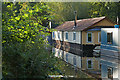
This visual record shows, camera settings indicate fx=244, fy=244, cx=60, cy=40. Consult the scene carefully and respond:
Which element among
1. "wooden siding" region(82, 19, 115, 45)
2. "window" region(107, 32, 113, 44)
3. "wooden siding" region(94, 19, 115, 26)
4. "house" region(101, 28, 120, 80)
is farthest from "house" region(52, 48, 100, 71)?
"wooden siding" region(94, 19, 115, 26)

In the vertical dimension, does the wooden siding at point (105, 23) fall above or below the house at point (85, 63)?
above

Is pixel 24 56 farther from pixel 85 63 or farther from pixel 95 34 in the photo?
pixel 95 34

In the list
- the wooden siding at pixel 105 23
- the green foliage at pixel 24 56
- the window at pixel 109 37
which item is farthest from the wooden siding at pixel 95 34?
the green foliage at pixel 24 56

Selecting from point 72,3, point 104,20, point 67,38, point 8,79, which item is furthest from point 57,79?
point 72,3

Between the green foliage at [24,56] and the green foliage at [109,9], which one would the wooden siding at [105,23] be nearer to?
the green foliage at [109,9]

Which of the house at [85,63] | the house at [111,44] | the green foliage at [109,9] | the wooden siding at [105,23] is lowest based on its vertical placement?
the house at [85,63]

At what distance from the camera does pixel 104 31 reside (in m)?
19.4

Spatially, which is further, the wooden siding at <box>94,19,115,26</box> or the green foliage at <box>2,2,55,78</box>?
the wooden siding at <box>94,19,115,26</box>

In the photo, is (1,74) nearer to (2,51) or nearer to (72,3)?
(2,51)

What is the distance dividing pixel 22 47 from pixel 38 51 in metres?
0.38

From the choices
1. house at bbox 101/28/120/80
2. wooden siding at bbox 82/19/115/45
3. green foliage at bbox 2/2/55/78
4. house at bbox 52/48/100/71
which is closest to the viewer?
green foliage at bbox 2/2/55/78

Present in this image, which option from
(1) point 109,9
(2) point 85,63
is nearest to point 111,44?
(2) point 85,63

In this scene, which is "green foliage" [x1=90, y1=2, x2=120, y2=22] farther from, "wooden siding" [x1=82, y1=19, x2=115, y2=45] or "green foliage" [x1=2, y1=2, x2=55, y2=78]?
"green foliage" [x1=2, y1=2, x2=55, y2=78]

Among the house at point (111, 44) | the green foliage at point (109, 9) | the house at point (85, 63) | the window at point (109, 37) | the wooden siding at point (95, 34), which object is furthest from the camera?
the green foliage at point (109, 9)
